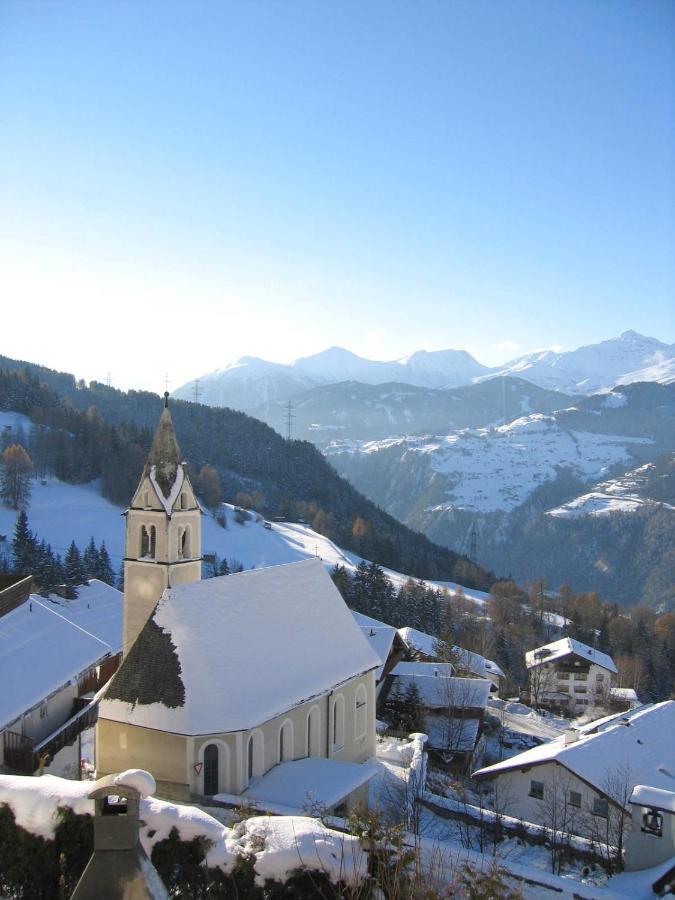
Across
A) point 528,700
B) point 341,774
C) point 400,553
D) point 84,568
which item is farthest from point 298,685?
point 400,553

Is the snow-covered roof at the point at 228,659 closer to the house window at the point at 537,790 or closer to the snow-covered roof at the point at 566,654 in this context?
the house window at the point at 537,790

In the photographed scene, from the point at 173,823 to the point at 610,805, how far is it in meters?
20.0

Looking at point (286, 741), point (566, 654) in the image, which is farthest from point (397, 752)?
point (566, 654)

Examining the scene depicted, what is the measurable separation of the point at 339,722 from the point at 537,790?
8.61 metres

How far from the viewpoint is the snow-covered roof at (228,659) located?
23.2 meters

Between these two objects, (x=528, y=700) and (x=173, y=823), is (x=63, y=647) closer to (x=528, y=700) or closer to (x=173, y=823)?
(x=173, y=823)

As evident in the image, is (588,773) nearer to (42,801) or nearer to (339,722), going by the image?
(339,722)

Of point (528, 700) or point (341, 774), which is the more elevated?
point (341, 774)

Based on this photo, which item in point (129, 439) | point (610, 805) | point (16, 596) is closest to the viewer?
point (610, 805)

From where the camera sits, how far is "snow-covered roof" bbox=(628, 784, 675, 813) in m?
15.7

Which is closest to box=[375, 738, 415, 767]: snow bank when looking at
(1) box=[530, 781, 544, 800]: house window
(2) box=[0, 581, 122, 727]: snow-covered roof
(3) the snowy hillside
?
(1) box=[530, 781, 544, 800]: house window

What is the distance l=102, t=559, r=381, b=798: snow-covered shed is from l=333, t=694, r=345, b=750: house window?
0.04 metres

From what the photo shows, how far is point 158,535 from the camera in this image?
30.2 metres

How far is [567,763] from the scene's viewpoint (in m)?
28.3
